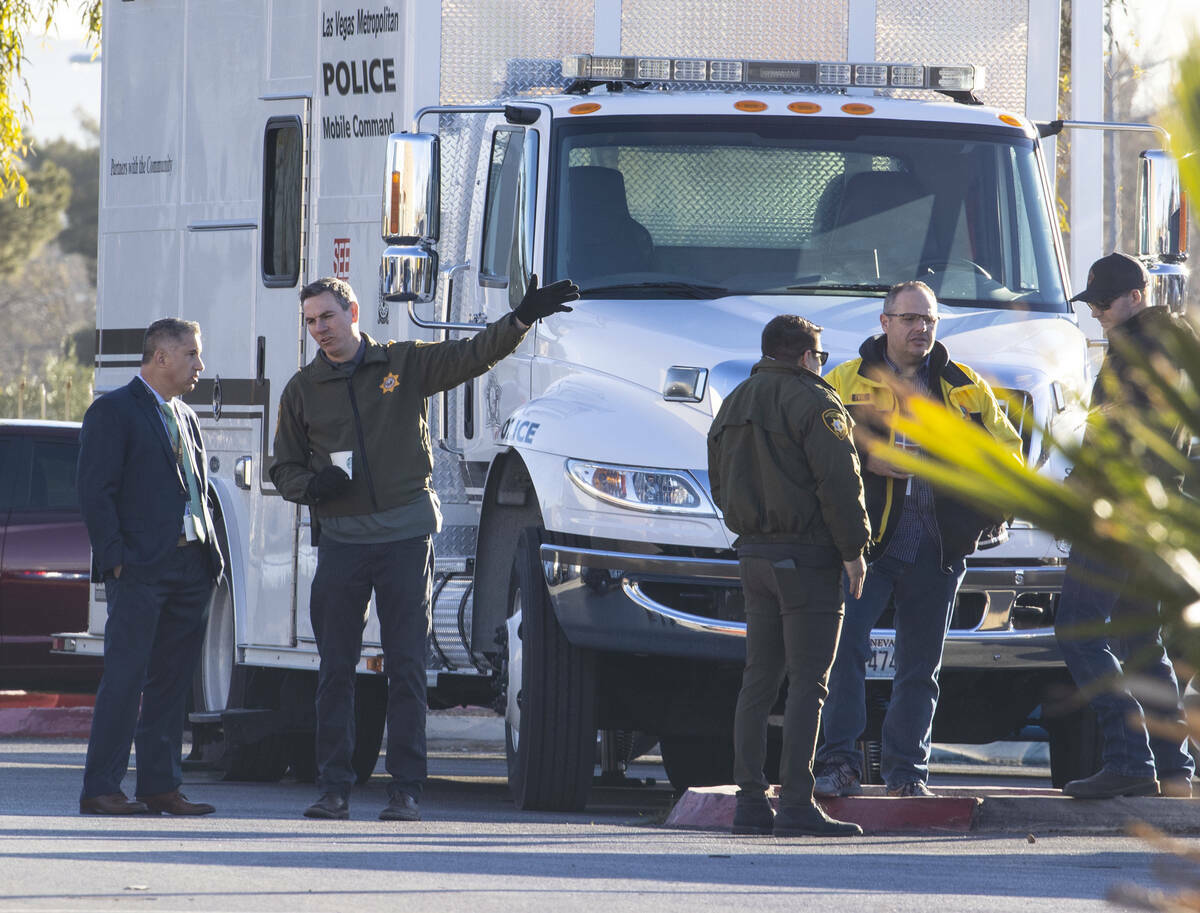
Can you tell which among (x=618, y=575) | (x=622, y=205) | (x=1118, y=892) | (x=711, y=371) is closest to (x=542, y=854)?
(x=618, y=575)

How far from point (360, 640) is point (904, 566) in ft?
6.60

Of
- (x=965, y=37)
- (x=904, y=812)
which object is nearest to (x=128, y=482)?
(x=904, y=812)

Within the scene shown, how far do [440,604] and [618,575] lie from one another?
153cm

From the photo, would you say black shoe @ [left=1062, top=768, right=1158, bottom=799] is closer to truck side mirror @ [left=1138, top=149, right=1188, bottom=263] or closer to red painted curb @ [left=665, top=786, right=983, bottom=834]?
red painted curb @ [left=665, top=786, right=983, bottom=834]

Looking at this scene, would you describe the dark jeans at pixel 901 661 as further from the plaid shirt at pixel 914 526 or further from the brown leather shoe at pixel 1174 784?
→ the brown leather shoe at pixel 1174 784

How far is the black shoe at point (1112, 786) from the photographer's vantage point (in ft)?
25.9

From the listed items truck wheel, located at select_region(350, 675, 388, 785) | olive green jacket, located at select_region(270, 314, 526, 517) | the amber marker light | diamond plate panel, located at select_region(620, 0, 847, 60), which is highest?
diamond plate panel, located at select_region(620, 0, 847, 60)

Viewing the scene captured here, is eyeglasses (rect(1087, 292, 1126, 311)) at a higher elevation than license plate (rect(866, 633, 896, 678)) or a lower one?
higher

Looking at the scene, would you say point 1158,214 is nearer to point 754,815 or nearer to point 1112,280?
point 1112,280

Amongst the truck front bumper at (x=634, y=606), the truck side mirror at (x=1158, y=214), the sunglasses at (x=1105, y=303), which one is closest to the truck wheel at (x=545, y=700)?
the truck front bumper at (x=634, y=606)

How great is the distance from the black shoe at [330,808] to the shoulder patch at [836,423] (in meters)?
2.30

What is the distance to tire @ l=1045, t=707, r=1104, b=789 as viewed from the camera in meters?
8.83

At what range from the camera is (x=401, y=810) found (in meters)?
7.99

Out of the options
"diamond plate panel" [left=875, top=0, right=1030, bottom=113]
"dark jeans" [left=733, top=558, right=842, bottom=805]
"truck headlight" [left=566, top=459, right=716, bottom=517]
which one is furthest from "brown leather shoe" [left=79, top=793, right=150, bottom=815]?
"diamond plate panel" [left=875, top=0, right=1030, bottom=113]
